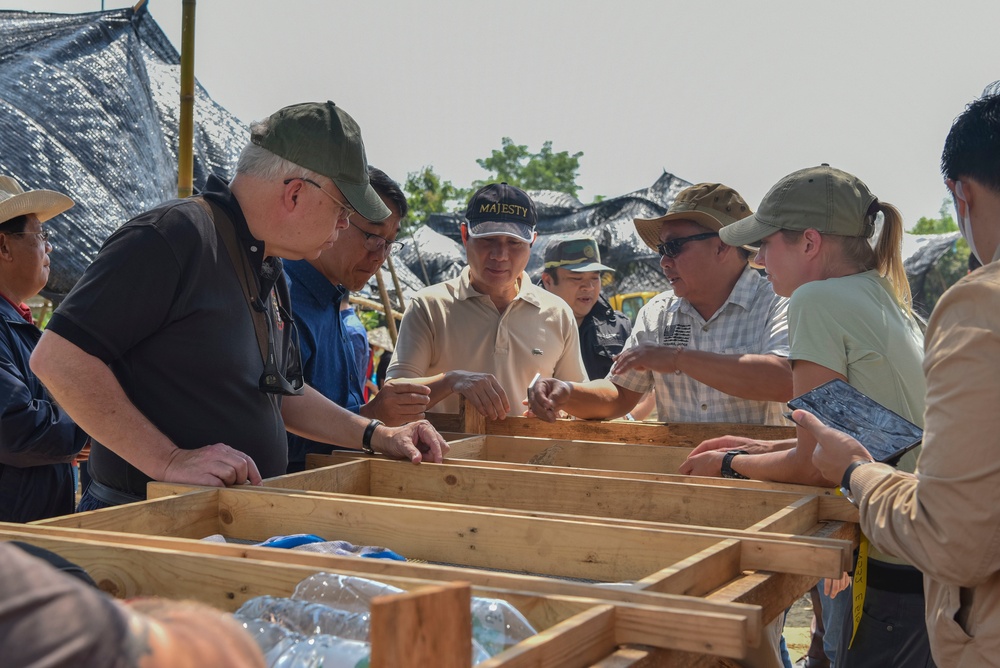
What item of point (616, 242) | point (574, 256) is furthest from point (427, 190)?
point (574, 256)

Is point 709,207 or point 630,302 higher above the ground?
point 709,207

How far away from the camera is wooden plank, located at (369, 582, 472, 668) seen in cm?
101

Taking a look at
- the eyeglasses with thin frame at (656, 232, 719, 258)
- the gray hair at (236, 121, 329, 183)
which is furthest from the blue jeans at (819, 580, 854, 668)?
the gray hair at (236, 121, 329, 183)

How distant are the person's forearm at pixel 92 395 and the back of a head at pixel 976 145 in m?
2.13

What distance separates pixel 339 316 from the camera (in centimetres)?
397

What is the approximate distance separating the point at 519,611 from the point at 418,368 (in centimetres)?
296

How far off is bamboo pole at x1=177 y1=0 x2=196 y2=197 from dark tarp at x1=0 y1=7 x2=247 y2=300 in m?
1.16

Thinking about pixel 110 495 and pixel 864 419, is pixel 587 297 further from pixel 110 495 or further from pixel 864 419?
pixel 110 495

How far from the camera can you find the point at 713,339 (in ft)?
13.3

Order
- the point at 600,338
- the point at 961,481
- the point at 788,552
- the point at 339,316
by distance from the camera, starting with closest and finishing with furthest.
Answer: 1. the point at 961,481
2. the point at 788,552
3. the point at 339,316
4. the point at 600,338

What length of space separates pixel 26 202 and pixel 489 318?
2130 millimetres

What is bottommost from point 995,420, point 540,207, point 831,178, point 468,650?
point 468,650

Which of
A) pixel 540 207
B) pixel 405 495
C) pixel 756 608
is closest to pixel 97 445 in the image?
pixel 405 495

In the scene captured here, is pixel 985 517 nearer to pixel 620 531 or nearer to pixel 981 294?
pixel 981 294
